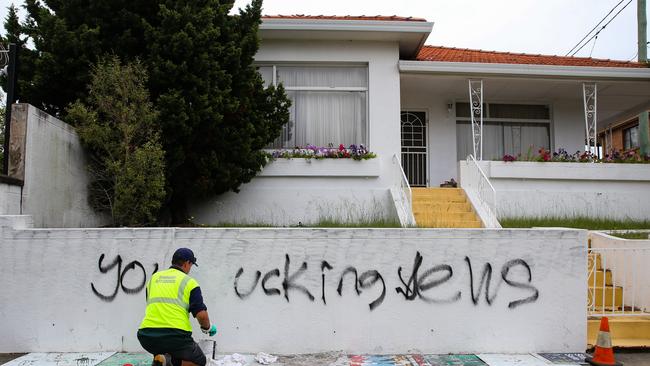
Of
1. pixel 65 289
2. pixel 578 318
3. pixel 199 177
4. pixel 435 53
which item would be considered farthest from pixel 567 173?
pixel 65 289

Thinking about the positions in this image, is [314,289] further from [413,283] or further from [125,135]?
[125,135]

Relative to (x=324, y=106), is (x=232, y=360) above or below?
below

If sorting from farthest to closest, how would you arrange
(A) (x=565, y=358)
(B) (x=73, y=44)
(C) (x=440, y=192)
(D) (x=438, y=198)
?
(C) (x=440, y=192), (D) (x=438, y=198), (B) (x=73, y=44), (A) (x=565, y=358)

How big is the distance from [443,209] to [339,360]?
5.08 meters

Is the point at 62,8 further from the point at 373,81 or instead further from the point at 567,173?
the point at 567,173

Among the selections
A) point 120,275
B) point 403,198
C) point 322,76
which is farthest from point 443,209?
point 120,275

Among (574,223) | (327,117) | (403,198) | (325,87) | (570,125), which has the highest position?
(325,87)

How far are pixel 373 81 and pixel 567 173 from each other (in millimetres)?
4786

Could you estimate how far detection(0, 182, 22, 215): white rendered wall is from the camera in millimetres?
6125

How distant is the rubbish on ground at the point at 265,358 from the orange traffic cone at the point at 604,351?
350 cm

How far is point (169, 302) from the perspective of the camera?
3980 mm

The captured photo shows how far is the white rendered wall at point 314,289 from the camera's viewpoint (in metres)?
5.91

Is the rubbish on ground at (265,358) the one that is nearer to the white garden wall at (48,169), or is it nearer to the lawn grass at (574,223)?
the white garden wall at (48,169)

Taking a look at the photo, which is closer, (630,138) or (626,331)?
(626,331)
